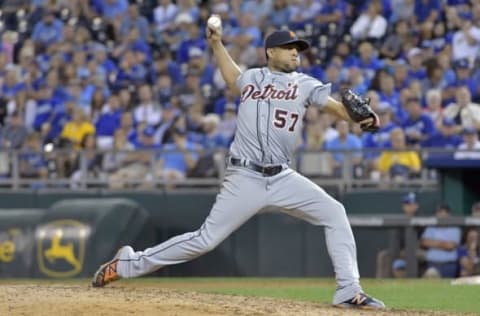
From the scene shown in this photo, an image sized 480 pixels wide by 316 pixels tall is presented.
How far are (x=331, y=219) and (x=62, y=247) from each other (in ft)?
24.4

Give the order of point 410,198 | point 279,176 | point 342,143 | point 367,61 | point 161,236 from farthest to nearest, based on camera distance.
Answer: point 367,61 → point 161,236 → point 342,143 → point 410,198 → point 279,176

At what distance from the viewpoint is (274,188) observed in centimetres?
831

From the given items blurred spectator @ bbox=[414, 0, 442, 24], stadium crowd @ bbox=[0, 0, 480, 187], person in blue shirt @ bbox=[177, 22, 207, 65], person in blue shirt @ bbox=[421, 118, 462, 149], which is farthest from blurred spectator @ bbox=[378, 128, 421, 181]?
person in blue shirt @ bbox=[177, 22, 207, 65]

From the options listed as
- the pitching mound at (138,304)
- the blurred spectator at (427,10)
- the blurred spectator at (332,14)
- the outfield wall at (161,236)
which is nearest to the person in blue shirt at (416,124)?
the outfield wall at (161,236)

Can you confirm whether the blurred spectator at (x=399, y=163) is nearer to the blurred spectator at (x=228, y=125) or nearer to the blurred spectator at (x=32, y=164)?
the blurred spectator at (x=228, y=125)

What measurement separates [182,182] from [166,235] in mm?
698

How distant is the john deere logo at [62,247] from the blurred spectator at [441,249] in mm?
4005

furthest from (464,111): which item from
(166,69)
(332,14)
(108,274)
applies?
(108,274)

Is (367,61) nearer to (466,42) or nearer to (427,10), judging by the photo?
(427,10)

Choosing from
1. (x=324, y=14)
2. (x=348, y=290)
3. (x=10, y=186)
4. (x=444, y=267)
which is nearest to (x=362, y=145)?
(x=444, y=267)

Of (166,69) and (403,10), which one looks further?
(166,69)

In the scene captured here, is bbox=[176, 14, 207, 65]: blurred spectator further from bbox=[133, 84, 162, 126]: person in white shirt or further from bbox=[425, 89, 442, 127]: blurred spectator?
bbox=[425, 89, 442, 127]: blurred spectator

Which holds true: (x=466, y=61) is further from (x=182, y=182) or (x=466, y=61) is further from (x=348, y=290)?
(x=348, y=290)

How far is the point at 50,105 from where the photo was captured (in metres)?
18.9
